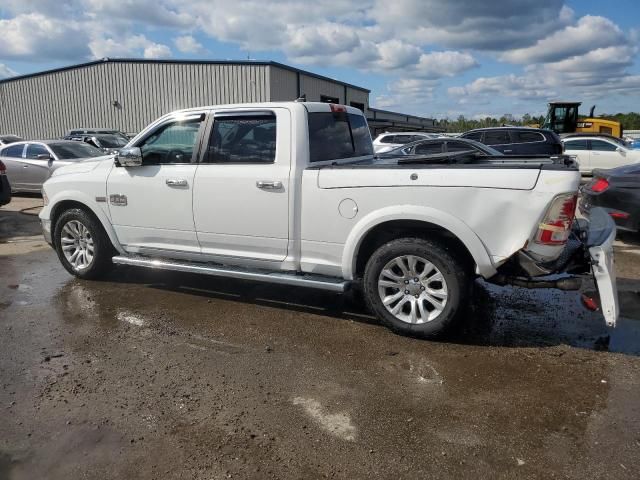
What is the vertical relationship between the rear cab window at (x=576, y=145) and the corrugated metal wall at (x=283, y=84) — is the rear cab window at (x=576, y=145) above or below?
below

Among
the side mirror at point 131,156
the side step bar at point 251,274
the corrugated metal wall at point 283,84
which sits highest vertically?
the corrugated metal wall at point 283,84

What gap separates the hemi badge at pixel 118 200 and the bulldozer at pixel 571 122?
28553 millimetres

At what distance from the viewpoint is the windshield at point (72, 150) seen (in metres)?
13.2

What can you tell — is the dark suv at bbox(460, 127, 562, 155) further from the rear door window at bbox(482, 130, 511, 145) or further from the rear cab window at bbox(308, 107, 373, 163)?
the rear cab window at bbox(308, 107, 373, 163)

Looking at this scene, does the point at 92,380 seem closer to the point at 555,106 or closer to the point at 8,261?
the point at 8,261

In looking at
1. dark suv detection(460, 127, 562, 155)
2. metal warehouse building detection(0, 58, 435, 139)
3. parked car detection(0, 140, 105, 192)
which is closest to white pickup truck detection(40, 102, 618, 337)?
parked car detection(0, 140, 105, 192)

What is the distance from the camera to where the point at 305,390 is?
3.60m

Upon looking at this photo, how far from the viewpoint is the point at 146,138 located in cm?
554

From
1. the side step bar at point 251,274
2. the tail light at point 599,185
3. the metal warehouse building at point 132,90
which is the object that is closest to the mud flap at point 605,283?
the side step bar at point 251,274

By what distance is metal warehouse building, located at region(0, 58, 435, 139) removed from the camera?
1115 inches

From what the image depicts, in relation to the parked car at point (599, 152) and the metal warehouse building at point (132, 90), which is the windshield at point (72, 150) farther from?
the parked car at point (599, 152)

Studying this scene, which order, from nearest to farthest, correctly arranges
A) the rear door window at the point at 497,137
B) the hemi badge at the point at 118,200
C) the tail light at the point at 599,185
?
the hemi badge at the point at 118,200 < the tail light at the point at 599,185 < the rear door window at the point at 497,137

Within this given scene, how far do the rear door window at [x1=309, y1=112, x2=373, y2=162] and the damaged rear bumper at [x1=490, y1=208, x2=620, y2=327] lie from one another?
198 cm

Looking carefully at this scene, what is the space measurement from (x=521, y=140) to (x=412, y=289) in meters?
13.1
